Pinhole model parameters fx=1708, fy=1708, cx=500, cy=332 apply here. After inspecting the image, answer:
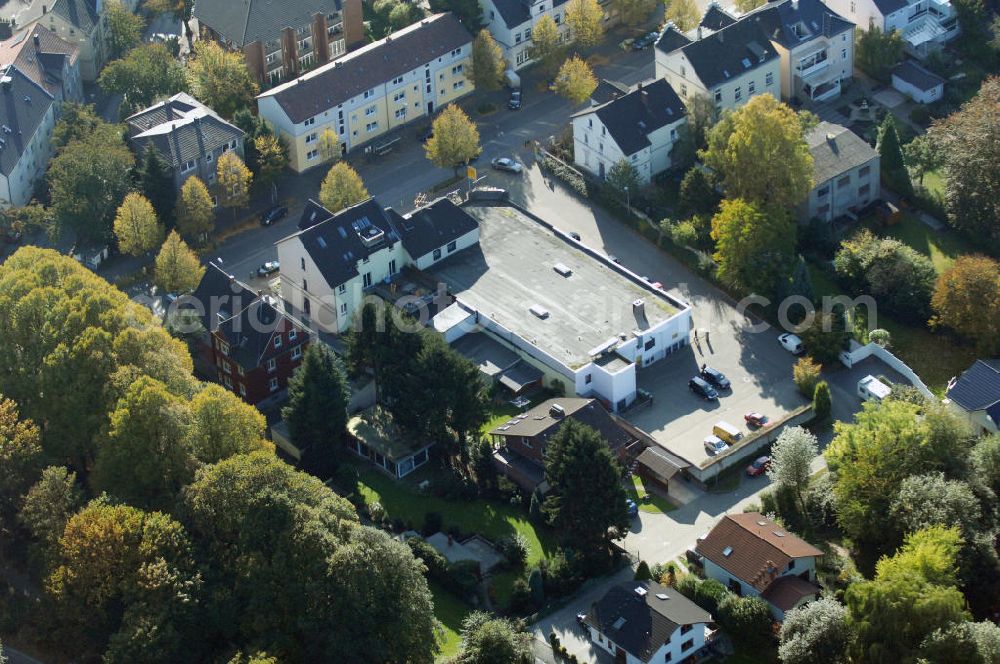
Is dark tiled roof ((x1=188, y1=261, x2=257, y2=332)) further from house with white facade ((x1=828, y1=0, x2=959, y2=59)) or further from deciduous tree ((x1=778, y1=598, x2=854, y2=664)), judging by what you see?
house with white facade ((x1=828, y1=0, x2=959, y2=59))

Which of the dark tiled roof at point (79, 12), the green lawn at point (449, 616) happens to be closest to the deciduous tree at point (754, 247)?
the green lawn at point (449, 616)

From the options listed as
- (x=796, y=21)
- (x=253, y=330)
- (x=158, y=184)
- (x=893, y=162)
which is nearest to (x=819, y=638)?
(x=253, y=330)

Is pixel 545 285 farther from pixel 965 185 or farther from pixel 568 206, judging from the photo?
pixel 965 185

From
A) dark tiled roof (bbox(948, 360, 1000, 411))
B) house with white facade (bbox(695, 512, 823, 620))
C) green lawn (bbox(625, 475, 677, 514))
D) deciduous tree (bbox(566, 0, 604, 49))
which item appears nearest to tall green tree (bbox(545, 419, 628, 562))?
house with white facade (bbox(695, 512, 823, 620))

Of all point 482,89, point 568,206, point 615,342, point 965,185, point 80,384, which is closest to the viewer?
point 80,384

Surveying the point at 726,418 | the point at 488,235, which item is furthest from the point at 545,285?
the point at 726,418

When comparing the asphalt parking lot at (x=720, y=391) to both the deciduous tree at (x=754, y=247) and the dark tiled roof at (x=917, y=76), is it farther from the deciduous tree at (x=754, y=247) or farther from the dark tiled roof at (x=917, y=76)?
the dark tiled roof at (x=917, y=76)
